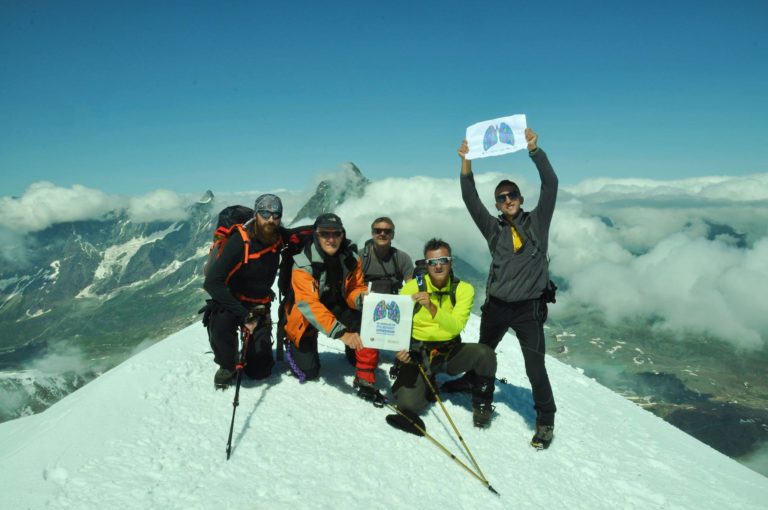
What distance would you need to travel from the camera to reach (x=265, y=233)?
7.11 meters

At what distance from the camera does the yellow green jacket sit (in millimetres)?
6956

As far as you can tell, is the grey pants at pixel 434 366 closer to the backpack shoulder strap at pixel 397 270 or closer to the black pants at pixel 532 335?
the black pants at pixel 532 335

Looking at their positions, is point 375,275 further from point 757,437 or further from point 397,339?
point 757,437

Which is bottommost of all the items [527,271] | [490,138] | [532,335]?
[532,335]

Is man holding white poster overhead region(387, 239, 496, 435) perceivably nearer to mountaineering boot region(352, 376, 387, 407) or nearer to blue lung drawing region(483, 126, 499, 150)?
mountaineering boot region(352, 376, 387, 407)

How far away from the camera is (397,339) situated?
265 inches

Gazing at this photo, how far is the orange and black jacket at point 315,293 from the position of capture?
22.6 feet

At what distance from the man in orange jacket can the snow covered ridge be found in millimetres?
781

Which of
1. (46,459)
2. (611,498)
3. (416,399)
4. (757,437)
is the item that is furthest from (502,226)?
(757,437)

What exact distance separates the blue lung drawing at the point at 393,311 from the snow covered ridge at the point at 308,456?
5.74 feet

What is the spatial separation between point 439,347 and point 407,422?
4.62 ft

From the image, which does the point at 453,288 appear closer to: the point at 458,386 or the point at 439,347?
the point at 439,347

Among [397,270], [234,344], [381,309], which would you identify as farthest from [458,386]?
[234,344]

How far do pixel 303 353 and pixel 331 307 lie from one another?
1.01m
